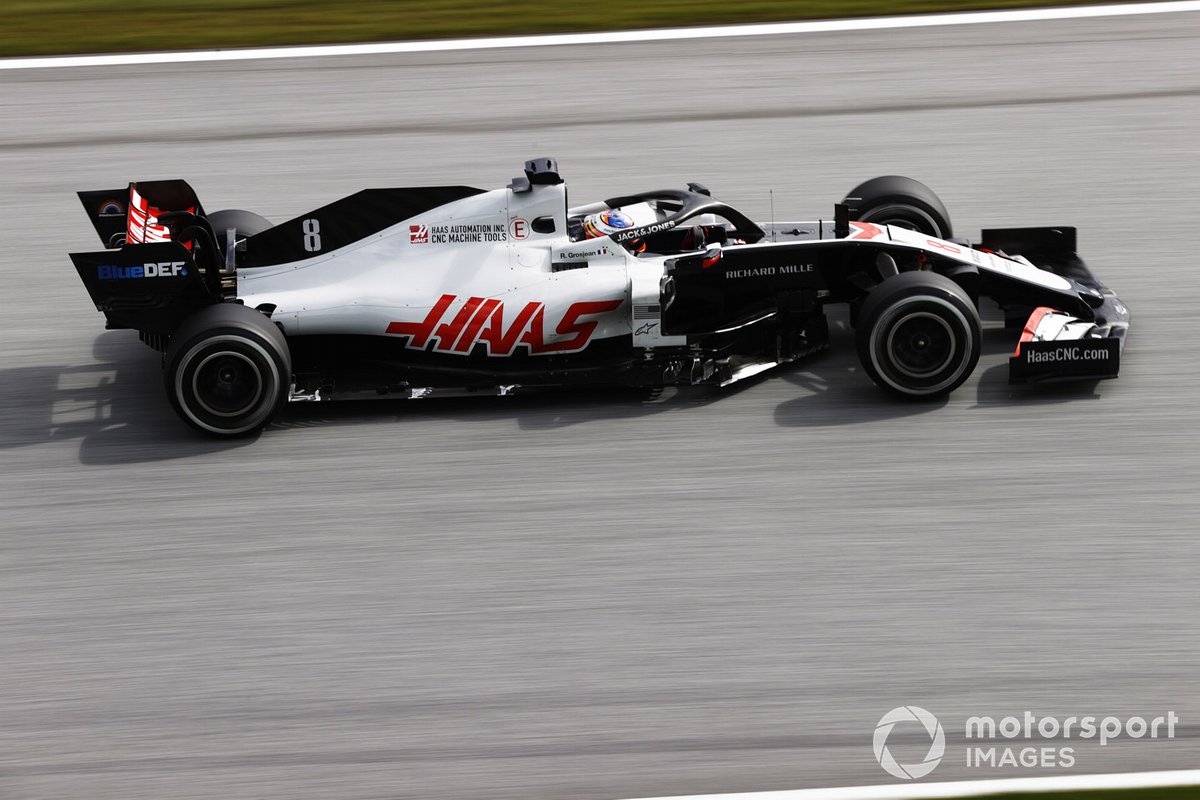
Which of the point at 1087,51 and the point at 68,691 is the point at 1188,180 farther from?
the point at 68,691

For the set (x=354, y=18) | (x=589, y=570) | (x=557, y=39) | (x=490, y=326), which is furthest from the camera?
(x=354, y=18)

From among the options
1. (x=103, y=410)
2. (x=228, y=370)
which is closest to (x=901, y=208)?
(x=228, y=370)

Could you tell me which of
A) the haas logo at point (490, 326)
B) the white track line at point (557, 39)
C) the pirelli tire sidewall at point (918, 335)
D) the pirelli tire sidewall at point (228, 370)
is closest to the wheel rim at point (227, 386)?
the pirelli tire sidewall at point (228, 370)

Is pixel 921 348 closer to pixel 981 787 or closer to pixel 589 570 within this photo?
pixel 589 570

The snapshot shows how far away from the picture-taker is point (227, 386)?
24.1 feet

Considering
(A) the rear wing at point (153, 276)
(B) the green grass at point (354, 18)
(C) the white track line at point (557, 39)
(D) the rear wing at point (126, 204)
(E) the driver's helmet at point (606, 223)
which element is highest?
(B) the green grass at point (354, 18)

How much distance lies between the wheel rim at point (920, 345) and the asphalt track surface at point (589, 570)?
0.82ft

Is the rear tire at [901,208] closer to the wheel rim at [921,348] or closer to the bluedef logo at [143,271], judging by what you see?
the wheel rim at [921,348]

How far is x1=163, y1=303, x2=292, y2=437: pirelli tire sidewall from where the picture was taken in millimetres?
7168

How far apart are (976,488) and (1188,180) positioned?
5.48m

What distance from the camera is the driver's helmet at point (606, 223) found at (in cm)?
795

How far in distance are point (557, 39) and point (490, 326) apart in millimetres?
8067

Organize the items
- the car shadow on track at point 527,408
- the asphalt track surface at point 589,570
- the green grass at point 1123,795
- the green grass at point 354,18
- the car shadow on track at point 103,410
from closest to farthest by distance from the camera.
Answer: the green grass at point 1123,795, the asphalt track surface at point 589,570, the car shadow on track at point 103,410, the car shadow on track at point 527,408, the green grass at point 354,18

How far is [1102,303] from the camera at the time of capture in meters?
8.16
